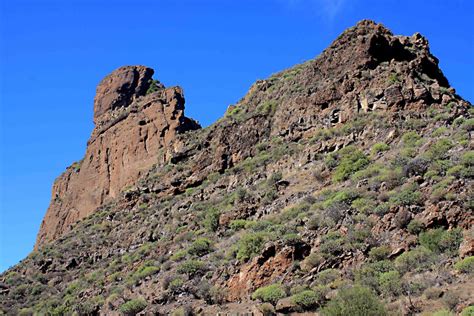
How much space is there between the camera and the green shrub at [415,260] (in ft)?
68.3

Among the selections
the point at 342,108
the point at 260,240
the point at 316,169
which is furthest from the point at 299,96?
the point at 260,240

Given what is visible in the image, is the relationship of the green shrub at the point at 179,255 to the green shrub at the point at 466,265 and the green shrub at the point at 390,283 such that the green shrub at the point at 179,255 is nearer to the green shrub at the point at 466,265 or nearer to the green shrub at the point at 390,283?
the green shrub at the point at 390,283

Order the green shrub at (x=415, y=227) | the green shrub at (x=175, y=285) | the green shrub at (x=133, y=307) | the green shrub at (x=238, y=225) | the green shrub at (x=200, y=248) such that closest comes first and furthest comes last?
the green shrub at (x=415, y=227) → the green shrub at (x=133, y=307) → the green shrub at (x=175, y=285) → the green shrub at (x=200, y=248) → the green shrub at (x=238, y=225)

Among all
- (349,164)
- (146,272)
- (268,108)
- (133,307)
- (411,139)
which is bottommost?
(133,307)

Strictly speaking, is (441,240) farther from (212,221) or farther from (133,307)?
(212,221)

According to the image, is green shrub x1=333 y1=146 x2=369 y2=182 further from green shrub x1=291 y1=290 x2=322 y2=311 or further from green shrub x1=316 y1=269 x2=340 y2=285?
green shrub x1=291 y1=290 x2=322 y2=311

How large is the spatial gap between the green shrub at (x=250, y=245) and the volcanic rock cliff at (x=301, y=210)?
0.09 meters

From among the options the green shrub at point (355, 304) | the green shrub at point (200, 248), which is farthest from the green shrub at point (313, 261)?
the green shrub at point (200, 248)

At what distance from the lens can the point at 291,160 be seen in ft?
131

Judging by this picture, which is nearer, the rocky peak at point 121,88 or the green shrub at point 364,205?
the green shrub at point 364,205

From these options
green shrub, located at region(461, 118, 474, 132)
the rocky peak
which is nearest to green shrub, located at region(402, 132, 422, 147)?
green shrub, located at region(461, 118, 474, 132)

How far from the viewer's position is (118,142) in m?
70.9

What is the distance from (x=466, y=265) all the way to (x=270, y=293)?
309 inches

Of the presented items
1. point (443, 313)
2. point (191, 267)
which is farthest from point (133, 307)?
point (443, 313)
